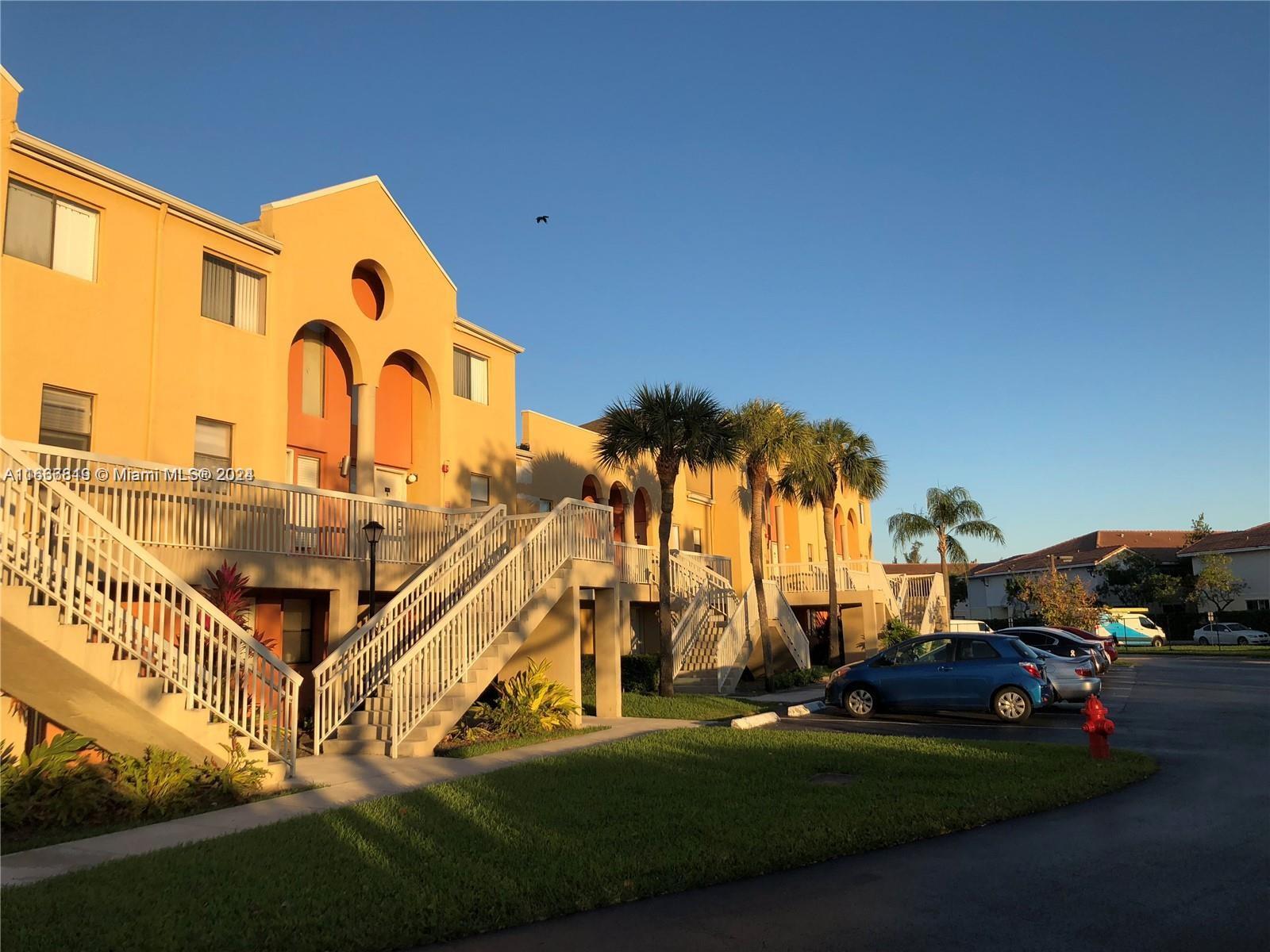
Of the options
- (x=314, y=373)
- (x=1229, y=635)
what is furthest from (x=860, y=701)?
(x=1229, y=635)

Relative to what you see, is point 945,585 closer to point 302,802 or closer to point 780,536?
point 780,536

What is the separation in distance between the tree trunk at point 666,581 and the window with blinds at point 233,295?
817 cm

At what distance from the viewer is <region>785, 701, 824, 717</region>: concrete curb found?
18000mm

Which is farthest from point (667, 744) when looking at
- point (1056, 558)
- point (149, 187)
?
point (1056, 558)

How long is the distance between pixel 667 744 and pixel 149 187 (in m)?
11.0

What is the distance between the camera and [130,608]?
9.58 metres

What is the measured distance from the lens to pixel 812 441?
26.7 meters

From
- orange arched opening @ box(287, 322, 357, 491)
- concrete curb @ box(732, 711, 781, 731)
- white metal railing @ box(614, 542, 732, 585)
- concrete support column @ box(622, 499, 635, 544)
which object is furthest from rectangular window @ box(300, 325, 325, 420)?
concrete support column @ box(622, 499, 635, 544)

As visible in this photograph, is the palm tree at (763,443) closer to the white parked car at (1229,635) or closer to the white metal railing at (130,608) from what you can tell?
the white metal railing at (130,608)

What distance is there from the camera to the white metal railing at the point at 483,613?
12336 mm

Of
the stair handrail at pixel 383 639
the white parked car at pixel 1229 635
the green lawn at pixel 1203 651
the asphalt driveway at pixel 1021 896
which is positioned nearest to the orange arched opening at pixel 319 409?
the stair handrail at pixel 383 639

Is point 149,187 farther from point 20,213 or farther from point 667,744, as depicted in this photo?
point 667,744

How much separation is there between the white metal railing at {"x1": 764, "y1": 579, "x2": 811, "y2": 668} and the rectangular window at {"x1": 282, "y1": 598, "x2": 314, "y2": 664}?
1220 cm

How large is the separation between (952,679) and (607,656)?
583 centimetres
